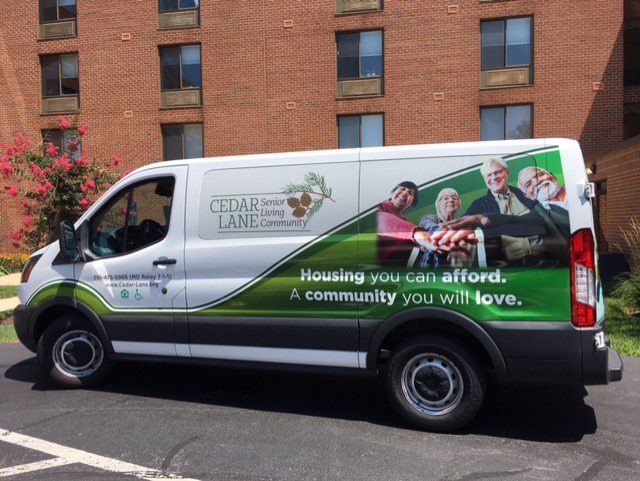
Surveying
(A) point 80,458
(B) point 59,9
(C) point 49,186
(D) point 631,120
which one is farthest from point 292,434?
(B) point 59,9

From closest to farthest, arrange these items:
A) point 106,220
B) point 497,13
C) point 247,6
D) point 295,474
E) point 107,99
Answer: point 295,474 → point 106,220 → point 497,13 → point 247,6 → point 107,99

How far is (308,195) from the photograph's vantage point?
4543mm

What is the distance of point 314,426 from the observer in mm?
4523

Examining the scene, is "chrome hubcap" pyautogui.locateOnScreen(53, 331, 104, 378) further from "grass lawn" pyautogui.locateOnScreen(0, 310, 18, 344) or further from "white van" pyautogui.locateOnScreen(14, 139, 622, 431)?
"grass lawn" pyautogui.locateOnScreen(0, 310, 18, 344)

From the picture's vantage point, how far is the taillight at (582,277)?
389 centimetres

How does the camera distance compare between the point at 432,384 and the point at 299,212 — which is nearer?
the point at 432,384

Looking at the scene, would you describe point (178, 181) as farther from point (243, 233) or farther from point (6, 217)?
point (6, 217)

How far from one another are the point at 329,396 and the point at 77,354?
2.50 m

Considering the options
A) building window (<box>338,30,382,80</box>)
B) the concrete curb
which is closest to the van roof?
the concrete curb

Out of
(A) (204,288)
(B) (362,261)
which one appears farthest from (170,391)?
(B) (362,261)

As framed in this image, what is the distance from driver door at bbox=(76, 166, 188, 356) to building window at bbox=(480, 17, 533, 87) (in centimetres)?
1539

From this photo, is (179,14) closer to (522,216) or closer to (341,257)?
(341,257)

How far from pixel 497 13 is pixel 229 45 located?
888cm

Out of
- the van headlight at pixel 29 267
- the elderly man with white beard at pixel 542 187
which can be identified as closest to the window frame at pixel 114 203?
the van headlight at pixel 29 267
